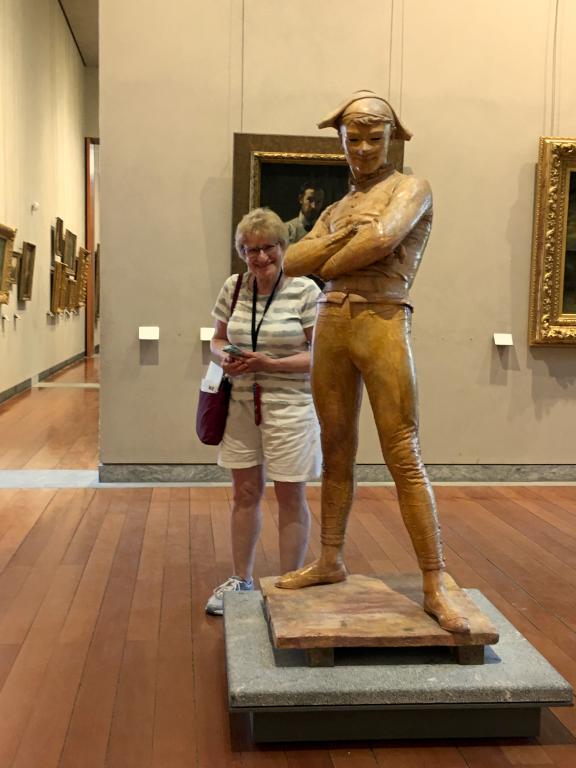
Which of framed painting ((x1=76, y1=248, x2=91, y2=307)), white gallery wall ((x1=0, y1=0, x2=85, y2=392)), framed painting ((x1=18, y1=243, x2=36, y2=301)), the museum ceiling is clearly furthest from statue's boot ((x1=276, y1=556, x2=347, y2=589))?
framed painting ((x1=76, y1=248, x2=91, y2=307))

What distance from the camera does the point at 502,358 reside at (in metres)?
7.62

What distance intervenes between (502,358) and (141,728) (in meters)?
5.22

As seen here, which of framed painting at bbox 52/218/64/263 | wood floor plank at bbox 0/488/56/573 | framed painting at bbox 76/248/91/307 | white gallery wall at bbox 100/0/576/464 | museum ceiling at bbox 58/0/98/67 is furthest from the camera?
framed painting at bbox 76/248/91/307

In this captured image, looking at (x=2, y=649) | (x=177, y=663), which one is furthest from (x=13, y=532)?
(x=177, y=663)

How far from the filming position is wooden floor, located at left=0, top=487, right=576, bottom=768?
312cm

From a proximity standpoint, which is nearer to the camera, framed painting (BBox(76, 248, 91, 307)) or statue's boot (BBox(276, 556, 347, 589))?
statue's boot (BBox(276, 556, 347, 589))

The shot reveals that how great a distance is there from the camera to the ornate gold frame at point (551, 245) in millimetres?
7371

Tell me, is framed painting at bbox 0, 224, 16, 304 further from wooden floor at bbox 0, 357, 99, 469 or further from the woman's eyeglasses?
the woman's eyeglasses

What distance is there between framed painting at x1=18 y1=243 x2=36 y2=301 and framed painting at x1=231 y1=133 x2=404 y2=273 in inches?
301

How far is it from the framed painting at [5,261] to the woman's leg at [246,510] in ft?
28.0

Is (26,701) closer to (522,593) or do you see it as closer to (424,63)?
(522,593)

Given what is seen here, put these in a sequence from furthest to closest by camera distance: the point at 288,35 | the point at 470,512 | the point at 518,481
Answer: the point at 518,481
the point at 288,35
the point at 470,512

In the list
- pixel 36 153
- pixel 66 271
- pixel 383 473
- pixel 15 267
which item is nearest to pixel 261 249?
pixel 383 473

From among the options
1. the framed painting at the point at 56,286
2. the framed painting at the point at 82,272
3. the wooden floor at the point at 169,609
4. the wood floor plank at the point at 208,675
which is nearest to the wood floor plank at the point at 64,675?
the wooden floor at the point at 169,609
